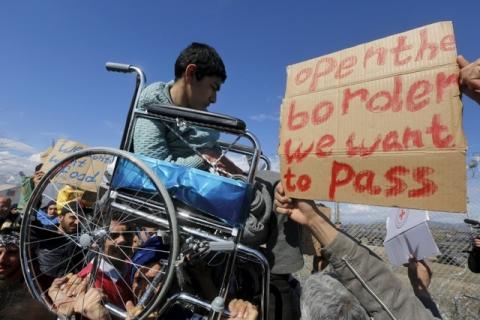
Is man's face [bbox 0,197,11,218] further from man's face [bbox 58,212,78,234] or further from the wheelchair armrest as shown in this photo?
the wheelchair armrest

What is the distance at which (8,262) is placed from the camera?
3.29m

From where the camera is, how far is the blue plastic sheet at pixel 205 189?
67.1 inches

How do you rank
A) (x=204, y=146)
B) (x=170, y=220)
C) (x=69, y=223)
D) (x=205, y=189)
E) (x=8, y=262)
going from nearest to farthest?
(x=170, y=220)
(x=205, y=189)
(x=204, y=146)
(x=8, y=262)
(x=69, y=223)

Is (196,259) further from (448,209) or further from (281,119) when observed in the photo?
(448,209)

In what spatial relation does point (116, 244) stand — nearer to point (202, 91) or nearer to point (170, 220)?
point (170, 220)

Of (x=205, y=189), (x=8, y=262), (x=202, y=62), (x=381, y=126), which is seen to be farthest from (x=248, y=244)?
(x=8, y=262)

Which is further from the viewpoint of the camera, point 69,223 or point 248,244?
point 69,223

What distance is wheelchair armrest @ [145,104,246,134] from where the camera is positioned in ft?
5.55

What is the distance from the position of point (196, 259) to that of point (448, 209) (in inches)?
46.1

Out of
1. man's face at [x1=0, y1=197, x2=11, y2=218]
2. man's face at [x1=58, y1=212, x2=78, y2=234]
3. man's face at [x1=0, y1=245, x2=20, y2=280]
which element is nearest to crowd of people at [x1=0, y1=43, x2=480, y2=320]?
man's face at [x1=58, y1=212, x2=78, y2=234]

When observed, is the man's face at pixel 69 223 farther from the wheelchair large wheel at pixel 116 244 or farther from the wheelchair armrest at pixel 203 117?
the wheelchair armrest at pixel 203 117

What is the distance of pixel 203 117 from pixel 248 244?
2.51 ft

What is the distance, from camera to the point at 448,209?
124cm

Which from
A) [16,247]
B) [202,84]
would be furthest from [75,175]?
[202,84]
